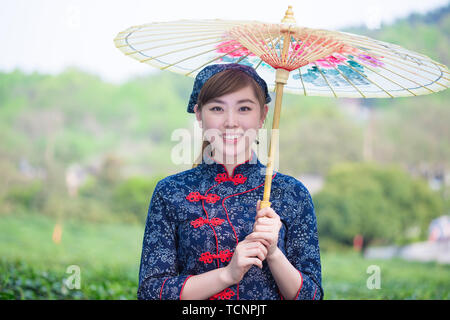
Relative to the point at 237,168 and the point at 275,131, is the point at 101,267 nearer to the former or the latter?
the point at 237,168

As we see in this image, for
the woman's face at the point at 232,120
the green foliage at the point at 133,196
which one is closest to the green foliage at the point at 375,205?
the green foliage at the point at 133,196

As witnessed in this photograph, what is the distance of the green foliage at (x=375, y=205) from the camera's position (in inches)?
271

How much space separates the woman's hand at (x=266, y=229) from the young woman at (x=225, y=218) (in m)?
0.09

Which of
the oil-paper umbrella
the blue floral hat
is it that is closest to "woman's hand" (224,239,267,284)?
the oil-paper umbrella

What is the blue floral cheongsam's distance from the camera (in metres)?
1.78

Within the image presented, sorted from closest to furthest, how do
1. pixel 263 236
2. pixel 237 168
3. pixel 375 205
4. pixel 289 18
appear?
pixel 263 236 < pixel 289 18 < pixel 237 168 < pixel 375 205

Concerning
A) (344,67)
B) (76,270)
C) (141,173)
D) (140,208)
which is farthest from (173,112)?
(344,67)

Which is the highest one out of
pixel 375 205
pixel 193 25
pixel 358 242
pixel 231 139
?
pixel 193 25

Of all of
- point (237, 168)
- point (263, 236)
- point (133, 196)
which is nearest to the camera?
point (263, 236)

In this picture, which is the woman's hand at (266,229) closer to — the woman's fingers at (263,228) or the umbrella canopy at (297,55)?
the woman's fingers at (263,228)

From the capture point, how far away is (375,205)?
6.91 meters

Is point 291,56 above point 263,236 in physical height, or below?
above

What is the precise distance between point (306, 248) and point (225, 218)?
0.31m

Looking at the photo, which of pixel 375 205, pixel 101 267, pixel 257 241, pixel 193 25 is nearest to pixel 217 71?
pixel 193 25
